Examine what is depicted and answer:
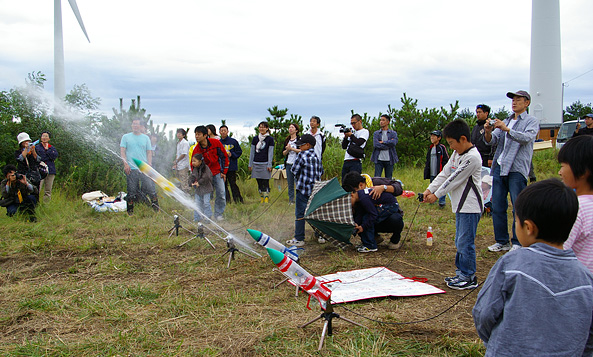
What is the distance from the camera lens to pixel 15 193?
8.96 metres

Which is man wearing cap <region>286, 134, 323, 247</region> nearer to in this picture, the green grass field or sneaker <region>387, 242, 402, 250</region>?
the green grass field

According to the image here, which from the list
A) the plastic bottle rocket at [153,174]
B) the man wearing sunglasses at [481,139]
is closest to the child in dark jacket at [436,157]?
the man wearing sunglasses at [481,139]

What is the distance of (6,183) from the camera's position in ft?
29.4

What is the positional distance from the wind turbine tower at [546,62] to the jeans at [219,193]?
1917 centimetres

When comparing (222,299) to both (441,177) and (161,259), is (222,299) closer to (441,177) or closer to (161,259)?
(161,259)

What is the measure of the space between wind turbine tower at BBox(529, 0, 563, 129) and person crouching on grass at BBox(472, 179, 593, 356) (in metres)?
23.2

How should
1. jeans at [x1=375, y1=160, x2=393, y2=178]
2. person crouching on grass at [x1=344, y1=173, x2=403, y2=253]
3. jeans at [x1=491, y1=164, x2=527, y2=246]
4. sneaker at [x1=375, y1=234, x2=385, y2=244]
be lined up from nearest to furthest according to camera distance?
jeans at [x1=491, y1=164, x2=527, y2=246] → person crouching on grass at [x1=344, y1=173, x2=403, y2=253] → sneaker at [x1=375, y1=234, x2=385, y2=244] → jeans at [x1=375, y1=160, x2=393, y2=178]

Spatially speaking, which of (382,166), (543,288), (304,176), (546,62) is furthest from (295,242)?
(546,62)

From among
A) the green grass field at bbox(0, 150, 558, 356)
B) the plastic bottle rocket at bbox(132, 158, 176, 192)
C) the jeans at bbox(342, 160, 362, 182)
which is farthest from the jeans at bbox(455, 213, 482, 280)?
the plastic bottle rocket at bbox(132, 158, 176, 192)

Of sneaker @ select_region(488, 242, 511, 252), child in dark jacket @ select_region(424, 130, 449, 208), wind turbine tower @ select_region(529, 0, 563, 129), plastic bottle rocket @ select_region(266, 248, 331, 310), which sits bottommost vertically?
sneaker @ select_region(488, 242, 511, 252)

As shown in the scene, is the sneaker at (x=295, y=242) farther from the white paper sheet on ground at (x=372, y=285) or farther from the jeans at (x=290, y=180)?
the jeans at (x=290, y=180)

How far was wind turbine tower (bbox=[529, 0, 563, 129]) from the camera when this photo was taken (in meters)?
22.3

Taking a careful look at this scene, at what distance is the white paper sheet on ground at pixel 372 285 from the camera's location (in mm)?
4445

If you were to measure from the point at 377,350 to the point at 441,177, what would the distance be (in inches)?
98.6
